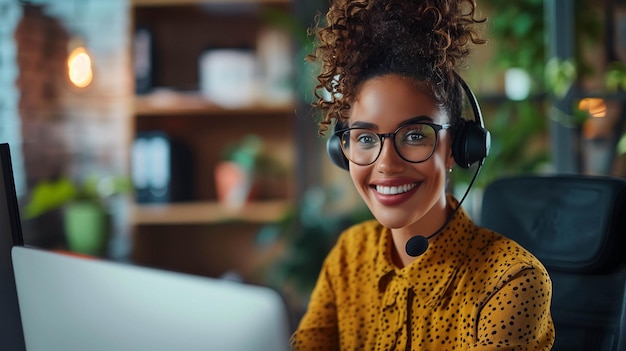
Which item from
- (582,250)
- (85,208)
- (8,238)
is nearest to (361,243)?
(582,250)

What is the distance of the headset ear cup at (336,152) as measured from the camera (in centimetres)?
73

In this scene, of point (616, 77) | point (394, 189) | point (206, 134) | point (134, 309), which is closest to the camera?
point (134, 309)

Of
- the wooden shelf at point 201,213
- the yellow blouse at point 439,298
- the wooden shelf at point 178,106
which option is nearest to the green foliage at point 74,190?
the wooden shelf at point 201,213

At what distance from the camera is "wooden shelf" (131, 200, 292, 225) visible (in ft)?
9.09

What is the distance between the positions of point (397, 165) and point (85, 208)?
2.24 m

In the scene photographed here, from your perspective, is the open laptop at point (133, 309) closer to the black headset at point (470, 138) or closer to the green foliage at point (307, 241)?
the black headset at point (470, 138)

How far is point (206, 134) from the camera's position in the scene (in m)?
2.89

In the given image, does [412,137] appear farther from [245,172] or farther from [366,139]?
[245,172]

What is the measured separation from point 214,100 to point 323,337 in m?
2.00

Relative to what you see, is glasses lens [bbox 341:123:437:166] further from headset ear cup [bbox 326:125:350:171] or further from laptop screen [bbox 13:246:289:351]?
laptop screen [bbox 13:246:289:351]

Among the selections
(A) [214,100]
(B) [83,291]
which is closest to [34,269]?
(B) [83,291]

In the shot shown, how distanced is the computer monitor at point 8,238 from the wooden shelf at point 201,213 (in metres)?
2.04

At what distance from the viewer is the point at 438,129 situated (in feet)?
2.19

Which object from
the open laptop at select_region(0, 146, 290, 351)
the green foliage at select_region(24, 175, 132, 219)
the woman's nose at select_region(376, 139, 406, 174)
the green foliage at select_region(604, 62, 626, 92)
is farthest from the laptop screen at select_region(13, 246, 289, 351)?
the green foliage at select_region(604, 62, 626, 92)
